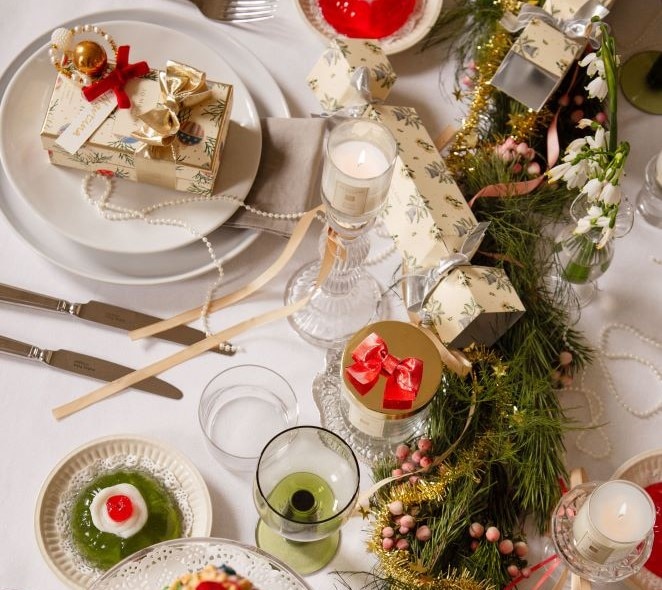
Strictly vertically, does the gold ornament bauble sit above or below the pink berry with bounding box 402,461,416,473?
above

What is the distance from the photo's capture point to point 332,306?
4.21ft

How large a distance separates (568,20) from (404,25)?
0.88 ft

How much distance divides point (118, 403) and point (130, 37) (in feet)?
1.84

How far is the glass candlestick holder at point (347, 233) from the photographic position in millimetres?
1070

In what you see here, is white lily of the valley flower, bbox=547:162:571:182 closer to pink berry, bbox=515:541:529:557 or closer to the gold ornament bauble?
pink berry, bbox=515:541:529:557

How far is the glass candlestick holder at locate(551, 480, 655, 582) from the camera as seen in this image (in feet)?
3.26

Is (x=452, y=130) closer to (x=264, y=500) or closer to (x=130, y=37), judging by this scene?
(x=130, y=37)

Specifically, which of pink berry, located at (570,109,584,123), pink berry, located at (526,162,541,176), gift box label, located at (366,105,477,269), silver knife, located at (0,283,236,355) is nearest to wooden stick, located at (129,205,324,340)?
silver knife, located at (0,283,236,355)

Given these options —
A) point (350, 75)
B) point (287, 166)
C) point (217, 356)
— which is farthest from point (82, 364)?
point (350, 75)

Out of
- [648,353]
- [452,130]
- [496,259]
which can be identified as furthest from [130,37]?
[648,353]

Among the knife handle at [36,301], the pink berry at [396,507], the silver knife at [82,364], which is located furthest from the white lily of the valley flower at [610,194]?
the knife handle at [36,301]

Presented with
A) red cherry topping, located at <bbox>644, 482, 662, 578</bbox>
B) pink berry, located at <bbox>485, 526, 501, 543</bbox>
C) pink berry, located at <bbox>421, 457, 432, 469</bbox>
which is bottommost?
pink berry, located at <bbox>485, 526, 501, 543</bbox>

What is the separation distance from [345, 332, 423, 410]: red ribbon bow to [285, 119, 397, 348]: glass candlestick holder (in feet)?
0.55

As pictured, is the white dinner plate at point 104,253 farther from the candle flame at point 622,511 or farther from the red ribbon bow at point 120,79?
the candle flame at point 622,511
